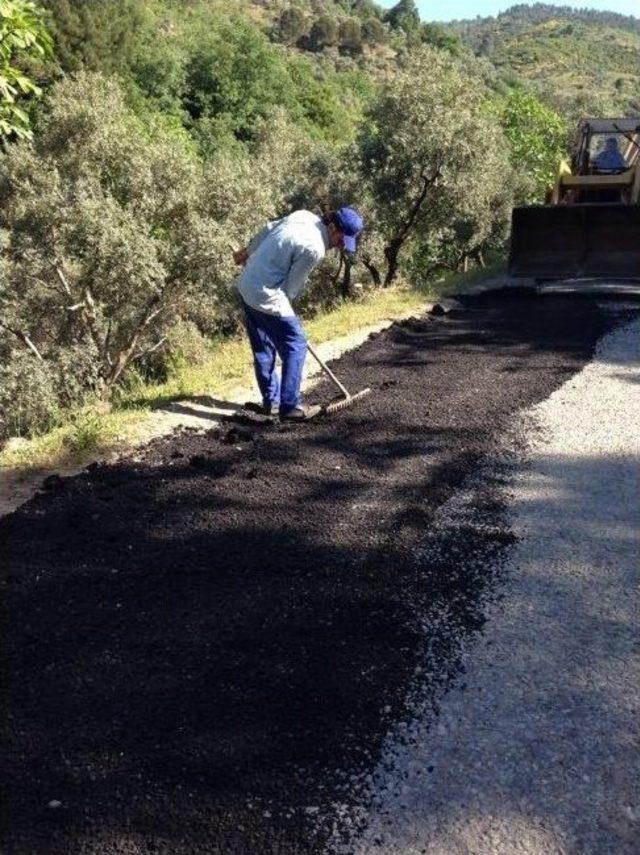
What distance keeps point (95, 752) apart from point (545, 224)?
10.7m

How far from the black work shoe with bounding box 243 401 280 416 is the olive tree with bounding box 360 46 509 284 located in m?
10.5

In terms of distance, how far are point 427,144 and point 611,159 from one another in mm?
3380

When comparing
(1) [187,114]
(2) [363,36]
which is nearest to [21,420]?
(1) [187,114]

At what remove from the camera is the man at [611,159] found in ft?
45.8

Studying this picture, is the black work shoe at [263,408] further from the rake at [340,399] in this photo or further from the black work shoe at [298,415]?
the rake at [340,399]

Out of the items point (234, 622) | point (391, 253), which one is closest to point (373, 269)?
point (391, 253)

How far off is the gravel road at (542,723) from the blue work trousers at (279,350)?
1.96 metres

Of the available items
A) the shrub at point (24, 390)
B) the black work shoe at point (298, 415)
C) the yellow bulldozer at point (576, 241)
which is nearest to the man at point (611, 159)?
the yellow bulldozer at point (576, 241)

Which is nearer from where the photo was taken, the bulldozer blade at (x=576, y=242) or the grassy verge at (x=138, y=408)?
the grassy verge at (x=138, y=408)

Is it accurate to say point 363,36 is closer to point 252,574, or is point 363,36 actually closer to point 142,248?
point 142,248

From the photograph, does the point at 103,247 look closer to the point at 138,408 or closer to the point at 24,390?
the point at 24,390

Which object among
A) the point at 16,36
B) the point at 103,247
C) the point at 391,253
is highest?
the point at 16,36

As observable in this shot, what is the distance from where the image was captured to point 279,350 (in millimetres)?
5672

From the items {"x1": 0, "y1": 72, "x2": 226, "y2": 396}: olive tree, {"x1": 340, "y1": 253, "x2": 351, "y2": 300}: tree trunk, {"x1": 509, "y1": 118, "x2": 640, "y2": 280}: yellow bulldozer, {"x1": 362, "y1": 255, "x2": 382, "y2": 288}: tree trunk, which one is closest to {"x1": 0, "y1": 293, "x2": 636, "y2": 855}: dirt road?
{"x1": 509, "y1": 118, "x2": 640, "y2": 280}: yellow bulldozer
